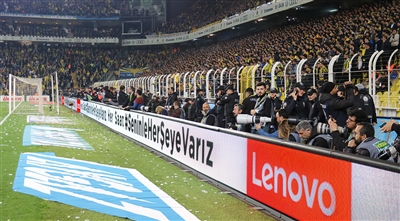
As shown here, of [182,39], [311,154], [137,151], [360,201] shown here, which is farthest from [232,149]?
[182,39]

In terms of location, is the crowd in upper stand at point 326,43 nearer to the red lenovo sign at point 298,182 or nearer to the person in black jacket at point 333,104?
the person in black jacket at point 333,104

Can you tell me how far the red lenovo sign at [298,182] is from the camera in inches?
215

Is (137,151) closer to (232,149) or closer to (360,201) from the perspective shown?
(232,149)

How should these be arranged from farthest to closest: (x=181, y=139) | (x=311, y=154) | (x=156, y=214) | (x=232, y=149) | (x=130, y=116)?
(x=130, y=116)
(x=181, y=139)
(x=232, y=149)
(x=156, y=214)
(x=311, y=154)

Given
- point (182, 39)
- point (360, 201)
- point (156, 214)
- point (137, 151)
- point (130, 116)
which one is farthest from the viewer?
point (182, 39)

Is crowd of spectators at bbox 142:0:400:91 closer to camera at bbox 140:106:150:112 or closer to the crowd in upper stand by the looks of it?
the crowd in upper stand

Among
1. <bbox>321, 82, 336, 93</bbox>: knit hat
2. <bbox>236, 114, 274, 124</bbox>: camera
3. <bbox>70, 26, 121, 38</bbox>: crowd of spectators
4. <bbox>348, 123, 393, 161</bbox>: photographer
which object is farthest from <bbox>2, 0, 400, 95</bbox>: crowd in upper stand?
<bbox>70, 26, 121, 38</bbox>: crowd of spectators

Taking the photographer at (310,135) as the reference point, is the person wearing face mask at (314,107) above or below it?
above

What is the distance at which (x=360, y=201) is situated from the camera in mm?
5074

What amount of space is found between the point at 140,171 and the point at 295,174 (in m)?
5.73

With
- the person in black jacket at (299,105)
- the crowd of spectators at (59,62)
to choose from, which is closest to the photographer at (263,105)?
the person in black jacket at (299,105)

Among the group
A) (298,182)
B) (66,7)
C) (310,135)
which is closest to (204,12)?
(66,7)

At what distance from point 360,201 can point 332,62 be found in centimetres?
837

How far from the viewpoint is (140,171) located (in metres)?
11.6
